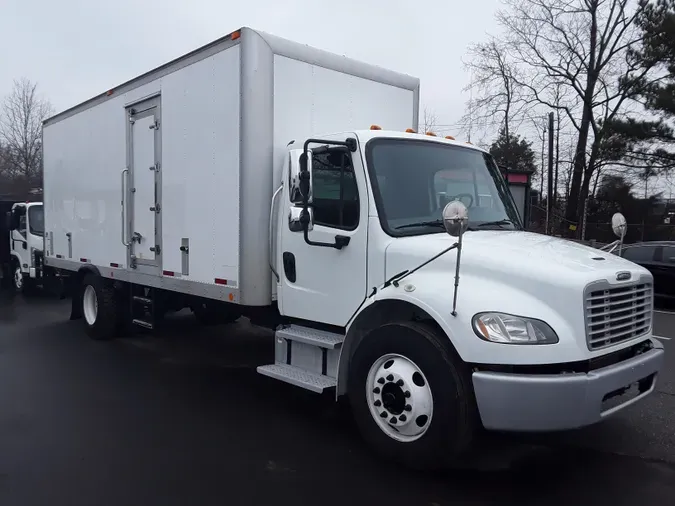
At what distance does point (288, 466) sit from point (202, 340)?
5027mm

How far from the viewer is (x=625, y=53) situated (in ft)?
89.4

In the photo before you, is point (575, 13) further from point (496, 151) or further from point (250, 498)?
point (250, 498)

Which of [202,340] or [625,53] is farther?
[625,53]

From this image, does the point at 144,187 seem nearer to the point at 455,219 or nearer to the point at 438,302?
the point at 438,302

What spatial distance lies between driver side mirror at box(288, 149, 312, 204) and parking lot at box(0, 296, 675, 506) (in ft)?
6.93

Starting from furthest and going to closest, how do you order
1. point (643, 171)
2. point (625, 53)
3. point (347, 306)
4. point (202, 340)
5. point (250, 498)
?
point (625, 53) → point (643, 171) → point (202, 340) → point (347, 306) → point (250, 498)

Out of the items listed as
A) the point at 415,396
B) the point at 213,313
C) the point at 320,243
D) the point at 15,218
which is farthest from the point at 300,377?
the point at 15,218

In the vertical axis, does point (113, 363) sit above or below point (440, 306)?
below

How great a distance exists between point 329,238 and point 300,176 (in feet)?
2.18

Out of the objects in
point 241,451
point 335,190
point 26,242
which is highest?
point 335,190

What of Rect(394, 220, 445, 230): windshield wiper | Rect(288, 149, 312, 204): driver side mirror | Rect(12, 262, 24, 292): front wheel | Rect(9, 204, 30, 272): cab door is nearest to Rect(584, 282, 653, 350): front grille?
Rect(394, 220, 445, 230): windshield wiper

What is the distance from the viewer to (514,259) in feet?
14.1

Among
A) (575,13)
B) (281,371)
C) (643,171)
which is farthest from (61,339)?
(575,13)

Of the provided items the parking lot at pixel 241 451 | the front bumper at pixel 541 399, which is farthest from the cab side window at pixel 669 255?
the front bumper at pixel 541 399
